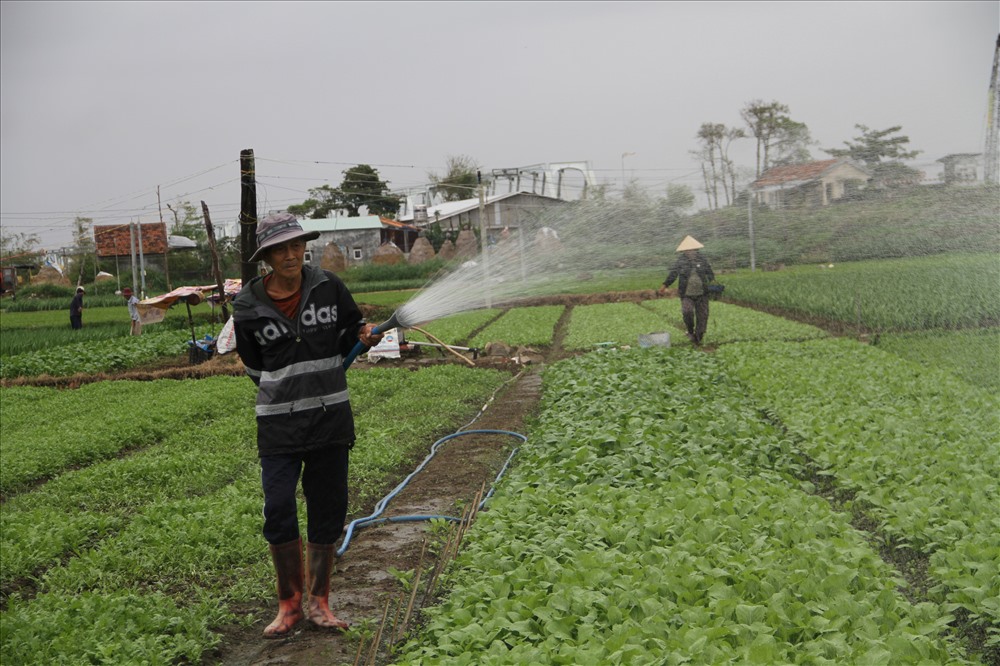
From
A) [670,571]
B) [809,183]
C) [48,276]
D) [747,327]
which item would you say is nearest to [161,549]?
[670,571]

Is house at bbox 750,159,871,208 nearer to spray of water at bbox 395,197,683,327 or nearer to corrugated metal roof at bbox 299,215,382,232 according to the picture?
spray of water at bbox 395,197,683,327

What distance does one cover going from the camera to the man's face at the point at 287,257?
5039 mm

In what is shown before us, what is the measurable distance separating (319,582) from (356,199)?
47199mm

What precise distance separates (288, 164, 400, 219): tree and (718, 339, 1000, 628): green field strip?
118 feet

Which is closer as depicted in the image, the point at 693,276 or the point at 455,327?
the point at 693,276

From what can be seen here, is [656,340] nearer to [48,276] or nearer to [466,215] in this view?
[466,215]

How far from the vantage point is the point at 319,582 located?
17.3 ft

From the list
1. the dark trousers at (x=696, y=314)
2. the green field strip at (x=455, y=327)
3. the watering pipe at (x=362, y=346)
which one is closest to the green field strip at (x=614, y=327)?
the dark trousers at (x=696, y=314)

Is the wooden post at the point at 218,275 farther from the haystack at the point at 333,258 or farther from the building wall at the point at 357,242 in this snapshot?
the building wall at the point at 357,242

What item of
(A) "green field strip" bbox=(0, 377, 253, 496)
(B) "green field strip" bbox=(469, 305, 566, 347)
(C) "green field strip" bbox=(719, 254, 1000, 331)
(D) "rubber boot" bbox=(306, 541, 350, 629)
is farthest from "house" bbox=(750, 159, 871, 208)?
(D) "rubber boot" bbox=(306, 541, 350, 629)

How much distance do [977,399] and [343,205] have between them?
4699 centimetres

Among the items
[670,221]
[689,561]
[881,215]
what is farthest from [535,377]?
[689,561]

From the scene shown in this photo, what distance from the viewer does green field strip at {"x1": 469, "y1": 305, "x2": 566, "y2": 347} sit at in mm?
21614

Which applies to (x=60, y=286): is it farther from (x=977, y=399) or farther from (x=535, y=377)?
(x=977, y=399)
